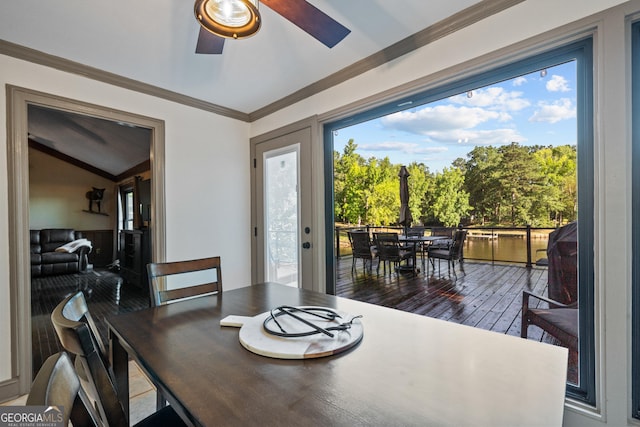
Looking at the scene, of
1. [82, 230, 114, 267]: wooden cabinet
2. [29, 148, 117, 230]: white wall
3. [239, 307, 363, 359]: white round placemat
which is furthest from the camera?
[82, 230, 114, 267]: wooden cabinet

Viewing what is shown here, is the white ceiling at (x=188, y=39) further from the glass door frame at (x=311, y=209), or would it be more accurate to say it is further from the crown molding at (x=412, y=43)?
the glass door frame at (x=311, y=209)

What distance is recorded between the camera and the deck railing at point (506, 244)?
1.85m

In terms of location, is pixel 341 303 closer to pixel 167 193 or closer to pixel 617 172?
pixel 617 172

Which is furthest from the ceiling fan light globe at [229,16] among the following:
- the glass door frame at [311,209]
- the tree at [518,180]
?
the tree at [518,180]

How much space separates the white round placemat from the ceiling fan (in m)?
1.32

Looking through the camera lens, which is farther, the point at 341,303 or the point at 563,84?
the point at 563,84

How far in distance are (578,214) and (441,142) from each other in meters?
1.38

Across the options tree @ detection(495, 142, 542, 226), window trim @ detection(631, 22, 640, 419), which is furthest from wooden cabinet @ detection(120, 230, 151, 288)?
window trim @ detection(631, 22, 640, 419)

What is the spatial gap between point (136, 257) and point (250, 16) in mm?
5134

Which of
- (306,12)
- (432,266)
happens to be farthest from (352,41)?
(432,266)

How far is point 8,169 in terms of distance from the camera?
2004mm

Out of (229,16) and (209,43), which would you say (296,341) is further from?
(209,43)

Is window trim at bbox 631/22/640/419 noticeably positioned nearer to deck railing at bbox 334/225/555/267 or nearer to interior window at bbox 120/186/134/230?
deck railing at bbox 334/225/555/267

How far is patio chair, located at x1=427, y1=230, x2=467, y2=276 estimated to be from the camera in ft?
8.96
